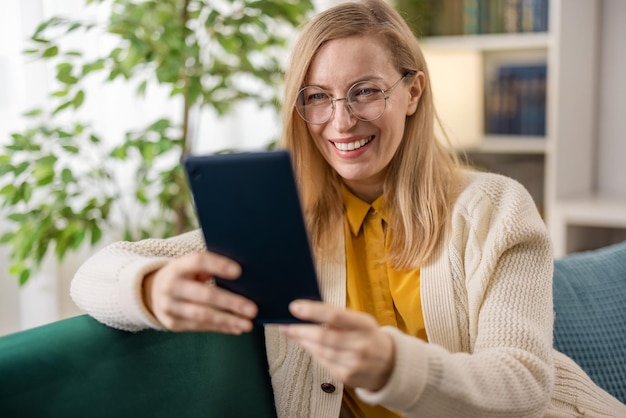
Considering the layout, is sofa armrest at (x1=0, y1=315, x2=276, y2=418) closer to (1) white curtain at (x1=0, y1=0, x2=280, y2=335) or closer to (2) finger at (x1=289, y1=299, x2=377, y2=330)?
(2) finger at (x1=289, y1=299, x2=377, y2=330)

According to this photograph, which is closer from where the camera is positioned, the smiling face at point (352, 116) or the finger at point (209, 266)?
the finger at point (209, 266)

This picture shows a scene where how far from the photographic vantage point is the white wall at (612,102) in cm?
282

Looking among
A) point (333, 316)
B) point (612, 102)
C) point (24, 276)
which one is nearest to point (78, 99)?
point (24, 276)

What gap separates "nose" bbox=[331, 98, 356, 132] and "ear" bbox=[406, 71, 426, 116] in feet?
0.51

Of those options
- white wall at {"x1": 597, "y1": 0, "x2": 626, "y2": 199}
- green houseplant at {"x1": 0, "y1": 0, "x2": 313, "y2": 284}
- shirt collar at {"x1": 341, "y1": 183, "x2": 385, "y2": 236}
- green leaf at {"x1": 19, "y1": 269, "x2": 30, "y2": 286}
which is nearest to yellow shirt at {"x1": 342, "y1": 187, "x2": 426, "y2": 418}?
shirt collar at {"x1": 341, "y1": 183, "x2": 385, "y2": 236}

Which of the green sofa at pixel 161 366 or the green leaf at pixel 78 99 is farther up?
the green leaf at pixel 78 99

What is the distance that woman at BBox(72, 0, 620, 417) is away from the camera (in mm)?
1092

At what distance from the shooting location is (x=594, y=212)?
2.57 m

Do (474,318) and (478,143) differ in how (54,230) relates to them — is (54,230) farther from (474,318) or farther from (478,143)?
(478,143)

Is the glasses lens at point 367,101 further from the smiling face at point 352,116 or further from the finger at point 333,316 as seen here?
the finger at point 333,316

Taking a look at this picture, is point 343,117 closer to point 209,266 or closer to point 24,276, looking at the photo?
point 209,266

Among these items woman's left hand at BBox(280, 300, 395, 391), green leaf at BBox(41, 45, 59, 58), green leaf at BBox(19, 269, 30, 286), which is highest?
green leaf at BBox(41, 45, 59, 58)

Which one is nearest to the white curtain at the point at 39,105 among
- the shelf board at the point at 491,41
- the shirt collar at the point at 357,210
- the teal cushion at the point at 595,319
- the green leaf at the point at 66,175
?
the green leaf at the point at 66,175

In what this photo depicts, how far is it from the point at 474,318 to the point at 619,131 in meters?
1.91
